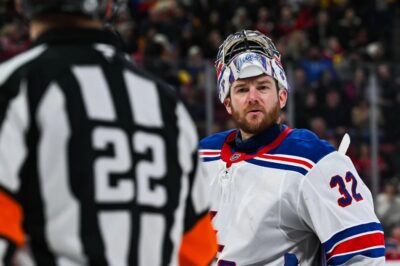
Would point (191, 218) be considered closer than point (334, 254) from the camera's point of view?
Yes

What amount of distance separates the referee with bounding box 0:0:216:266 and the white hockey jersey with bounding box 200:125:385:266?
1.25 m

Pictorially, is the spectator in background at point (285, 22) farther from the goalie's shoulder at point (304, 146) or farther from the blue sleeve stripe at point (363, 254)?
the blue sleeve stripe at point (363, 254)

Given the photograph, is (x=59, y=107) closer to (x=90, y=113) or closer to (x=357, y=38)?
(x=90, y=113)

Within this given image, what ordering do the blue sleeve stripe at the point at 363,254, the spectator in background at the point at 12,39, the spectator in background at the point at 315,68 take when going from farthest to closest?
the spectator in background at the point at 315,68 → the spectator in background at the point at 12,39 → the blue sleeve stripe at the point at 363,254

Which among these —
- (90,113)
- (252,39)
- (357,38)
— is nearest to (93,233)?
(90,113)

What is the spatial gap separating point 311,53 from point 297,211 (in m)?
7.64

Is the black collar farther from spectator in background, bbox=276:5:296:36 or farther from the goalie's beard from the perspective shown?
spectator in background, bbox=276:5:296:36

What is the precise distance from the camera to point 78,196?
1.95m

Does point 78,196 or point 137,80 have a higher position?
point 137,80

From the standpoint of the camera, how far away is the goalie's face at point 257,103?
140 inches

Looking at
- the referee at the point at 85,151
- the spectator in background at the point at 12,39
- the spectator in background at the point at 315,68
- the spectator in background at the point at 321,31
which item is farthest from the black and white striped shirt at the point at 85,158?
the spectator in background at the point at 321,31

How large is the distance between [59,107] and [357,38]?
11.5 m

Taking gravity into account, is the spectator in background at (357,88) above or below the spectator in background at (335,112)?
above

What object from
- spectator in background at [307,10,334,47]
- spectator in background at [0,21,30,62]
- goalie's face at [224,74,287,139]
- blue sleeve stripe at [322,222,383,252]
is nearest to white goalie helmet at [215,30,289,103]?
goalie's face at [224,74,287,139]
